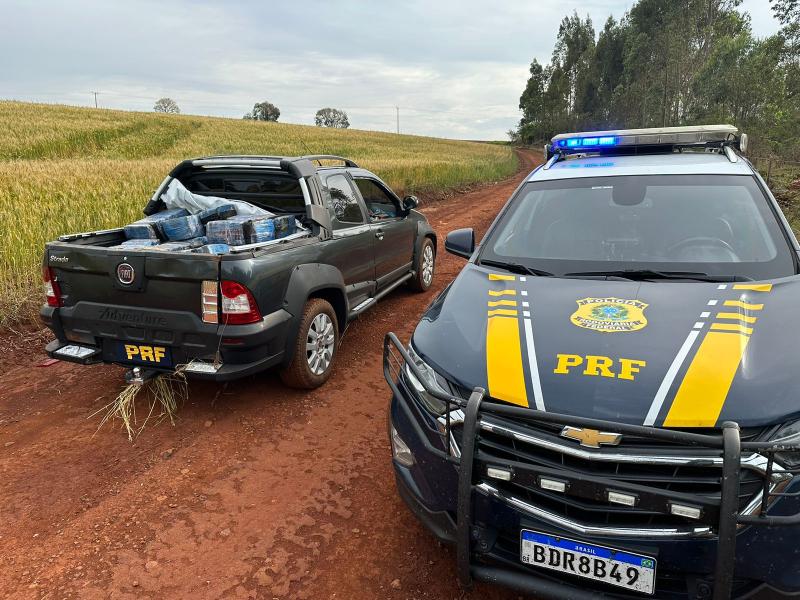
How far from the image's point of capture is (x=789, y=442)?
1.62m

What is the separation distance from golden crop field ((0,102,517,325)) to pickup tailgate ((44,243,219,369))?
2.29 m

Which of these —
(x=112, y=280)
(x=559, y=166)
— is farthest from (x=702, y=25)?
(x=112, y=280)

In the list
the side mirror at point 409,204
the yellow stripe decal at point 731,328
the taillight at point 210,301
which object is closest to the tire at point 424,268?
the side mirror at point 409,204

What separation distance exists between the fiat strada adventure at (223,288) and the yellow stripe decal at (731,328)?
258cm

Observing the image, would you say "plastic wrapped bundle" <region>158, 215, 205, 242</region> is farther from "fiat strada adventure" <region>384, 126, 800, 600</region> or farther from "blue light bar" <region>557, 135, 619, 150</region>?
"blue light bar" <region>557, 135, 619, 150</region>

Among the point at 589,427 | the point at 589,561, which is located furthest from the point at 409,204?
the point at 589,561

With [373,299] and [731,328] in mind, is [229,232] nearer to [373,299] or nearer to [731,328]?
[373,299]

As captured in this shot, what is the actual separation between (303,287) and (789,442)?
303 centimetres

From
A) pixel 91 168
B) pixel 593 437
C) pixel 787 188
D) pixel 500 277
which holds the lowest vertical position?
pixel 593 437

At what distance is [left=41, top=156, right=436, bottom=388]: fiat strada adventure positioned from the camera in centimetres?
340

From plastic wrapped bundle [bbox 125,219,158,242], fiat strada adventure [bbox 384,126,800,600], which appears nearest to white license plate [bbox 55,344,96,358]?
plastic wrapped bundle [bbox 125,219,158,242]

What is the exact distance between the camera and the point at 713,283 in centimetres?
255

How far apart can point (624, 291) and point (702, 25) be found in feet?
153

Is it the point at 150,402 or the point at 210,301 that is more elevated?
the point at 210,301
